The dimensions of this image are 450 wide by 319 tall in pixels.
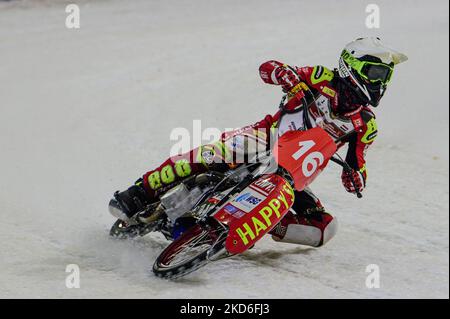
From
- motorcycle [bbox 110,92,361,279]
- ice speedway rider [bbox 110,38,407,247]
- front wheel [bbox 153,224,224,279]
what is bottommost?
front wheel [bbox 153,224,224,279]

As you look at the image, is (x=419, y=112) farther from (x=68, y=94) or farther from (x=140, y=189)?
(x=140, y=189)

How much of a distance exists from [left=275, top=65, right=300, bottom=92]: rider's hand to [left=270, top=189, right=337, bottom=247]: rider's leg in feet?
3.59

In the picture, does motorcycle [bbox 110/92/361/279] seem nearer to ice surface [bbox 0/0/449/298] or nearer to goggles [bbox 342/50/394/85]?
ice surface [bbox 0/0/449/298]

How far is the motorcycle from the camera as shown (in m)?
5.89

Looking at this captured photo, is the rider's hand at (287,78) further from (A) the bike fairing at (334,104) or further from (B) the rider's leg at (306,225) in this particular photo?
(B) the rider's leg at (306,225)

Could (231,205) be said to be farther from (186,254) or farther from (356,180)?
(356,180)

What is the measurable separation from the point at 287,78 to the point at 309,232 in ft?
4.76

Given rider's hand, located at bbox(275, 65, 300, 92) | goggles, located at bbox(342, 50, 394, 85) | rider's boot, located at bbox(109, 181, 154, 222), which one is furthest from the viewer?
rider's boot, located at bbox(109, 181, 154, 222)

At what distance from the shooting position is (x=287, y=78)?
654 cm

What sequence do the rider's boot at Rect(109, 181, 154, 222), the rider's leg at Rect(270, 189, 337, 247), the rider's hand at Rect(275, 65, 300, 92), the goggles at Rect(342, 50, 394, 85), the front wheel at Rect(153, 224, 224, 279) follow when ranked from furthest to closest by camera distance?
the rider's leg at Rect(270, 189, 337, 247) < the rider's boot at Rect(109, 181, 154, 222) < the rider's hand at Rect(275, 65, 300, 92) < the goggles at Rect(342, 50, 394, 85) < the front wheel at Rect(153, 224, 224, 279)

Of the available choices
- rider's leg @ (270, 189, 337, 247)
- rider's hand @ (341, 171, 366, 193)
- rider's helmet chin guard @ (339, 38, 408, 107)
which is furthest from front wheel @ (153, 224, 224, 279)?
rider's helmet chin guard @ (339, 38, 408, 107)

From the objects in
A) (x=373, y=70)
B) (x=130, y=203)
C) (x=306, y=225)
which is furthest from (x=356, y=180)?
(x=130, y=203)

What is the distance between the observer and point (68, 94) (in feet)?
37.2

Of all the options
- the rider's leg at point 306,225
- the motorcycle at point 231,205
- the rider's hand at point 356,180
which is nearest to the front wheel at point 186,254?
Answer: the motorcycle at point 231,205
